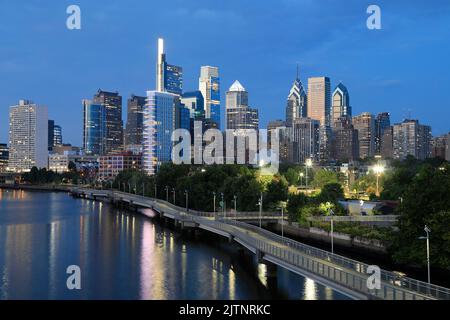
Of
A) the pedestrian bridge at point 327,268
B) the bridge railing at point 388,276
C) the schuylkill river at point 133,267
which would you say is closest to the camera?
the bridge railing at point 388,276

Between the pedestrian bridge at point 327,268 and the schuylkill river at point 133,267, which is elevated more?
the pedestrian bridge at point 327,268

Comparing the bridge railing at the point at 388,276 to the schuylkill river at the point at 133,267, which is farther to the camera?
the schuylkill river at the point at 133,267

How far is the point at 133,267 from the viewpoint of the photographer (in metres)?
48.0

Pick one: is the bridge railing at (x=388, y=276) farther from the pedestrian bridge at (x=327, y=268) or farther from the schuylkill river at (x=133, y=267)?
the schuylkill river at (x=133, y=267)

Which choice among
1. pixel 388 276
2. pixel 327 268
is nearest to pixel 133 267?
pixel 327 268

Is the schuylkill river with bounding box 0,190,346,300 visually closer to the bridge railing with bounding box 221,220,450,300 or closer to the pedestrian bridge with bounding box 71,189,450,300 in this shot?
the pedestrian bridge with bounding box 71,189,450,300

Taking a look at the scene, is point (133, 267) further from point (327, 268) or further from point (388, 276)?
point (388, 276)

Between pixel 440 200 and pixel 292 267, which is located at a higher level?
pixel 440 200

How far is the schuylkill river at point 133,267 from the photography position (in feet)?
127

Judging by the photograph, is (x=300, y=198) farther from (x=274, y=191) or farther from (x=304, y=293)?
(x=304, y=293)

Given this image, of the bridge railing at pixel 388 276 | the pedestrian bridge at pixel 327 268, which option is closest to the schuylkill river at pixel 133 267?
the pedestrian bridge at pixel 327 268
